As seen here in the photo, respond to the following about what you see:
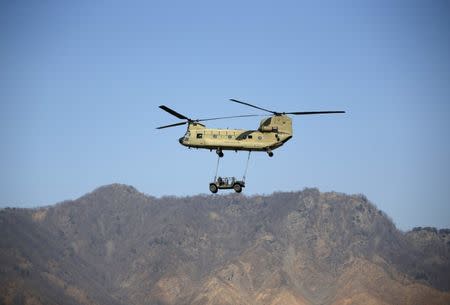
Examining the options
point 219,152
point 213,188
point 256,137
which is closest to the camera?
point 256,137

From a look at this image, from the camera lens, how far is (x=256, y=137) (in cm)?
9144

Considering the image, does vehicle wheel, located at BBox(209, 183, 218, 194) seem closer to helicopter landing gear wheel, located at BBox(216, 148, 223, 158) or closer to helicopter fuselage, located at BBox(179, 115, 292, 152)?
helicopter landing gear wheel, located at BBox(216, 148, 223, 158)

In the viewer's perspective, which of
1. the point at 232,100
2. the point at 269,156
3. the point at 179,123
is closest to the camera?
the point at 232,100

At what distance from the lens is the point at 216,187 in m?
94.3

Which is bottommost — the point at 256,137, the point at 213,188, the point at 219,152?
the point at 213,188

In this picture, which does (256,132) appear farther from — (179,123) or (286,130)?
(179,123)

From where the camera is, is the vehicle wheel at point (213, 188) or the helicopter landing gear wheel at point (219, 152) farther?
the vehicle wheel at point (213, 188)

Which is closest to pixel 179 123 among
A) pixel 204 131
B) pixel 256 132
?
pixel 204 131

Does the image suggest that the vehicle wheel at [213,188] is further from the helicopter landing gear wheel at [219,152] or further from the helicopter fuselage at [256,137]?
the helicopter fuselage at [256,137]

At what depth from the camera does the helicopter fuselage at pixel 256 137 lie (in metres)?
91.2

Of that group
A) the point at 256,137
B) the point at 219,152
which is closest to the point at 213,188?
the point at 219,152

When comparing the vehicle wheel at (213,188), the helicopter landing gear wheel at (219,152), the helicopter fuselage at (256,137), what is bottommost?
the vehicle wheel at (213,188)

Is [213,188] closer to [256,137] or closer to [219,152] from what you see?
[219,152]

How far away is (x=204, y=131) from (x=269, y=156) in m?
8.46
